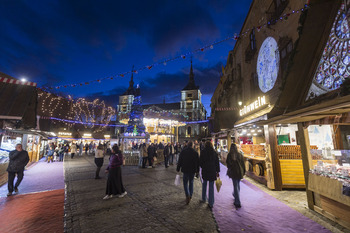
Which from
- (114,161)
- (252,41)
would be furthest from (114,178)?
(252,41)

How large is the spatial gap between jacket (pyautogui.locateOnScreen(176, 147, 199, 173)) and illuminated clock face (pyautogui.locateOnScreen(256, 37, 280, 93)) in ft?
23.3

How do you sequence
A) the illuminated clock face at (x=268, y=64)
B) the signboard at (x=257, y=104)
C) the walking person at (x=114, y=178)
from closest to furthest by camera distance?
the walking person at (x=114, y=178) → the signboard at (x=257, y=104) → the illuminated clock face at (x=268, y=64)

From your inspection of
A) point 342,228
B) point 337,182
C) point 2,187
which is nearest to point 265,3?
point 337,182

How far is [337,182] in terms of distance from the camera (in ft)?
12.1

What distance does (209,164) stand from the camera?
452 centimetres

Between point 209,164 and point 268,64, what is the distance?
27.0ft

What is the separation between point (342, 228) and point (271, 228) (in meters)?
1.56

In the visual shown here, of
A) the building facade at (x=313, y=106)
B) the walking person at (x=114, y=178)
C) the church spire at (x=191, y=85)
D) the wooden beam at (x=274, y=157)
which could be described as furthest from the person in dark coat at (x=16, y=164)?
the church spire at (x=191, y=85)

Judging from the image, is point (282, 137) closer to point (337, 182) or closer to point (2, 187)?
point (337, 182)

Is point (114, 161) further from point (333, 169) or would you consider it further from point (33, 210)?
point (333, 169)

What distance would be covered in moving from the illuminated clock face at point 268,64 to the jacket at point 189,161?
709 centimetres

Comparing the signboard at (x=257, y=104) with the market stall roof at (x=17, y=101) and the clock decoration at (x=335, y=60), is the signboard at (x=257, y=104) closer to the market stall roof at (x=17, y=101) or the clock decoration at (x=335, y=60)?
the clock decoration at (x=335, y=60)

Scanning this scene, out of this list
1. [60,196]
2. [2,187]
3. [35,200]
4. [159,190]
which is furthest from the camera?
[2,187]

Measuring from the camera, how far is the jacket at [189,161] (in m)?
4.79
